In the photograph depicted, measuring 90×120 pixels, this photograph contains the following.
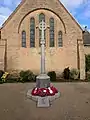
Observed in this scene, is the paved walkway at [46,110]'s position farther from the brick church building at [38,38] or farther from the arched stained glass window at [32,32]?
the arched stained glass window at [32,32]

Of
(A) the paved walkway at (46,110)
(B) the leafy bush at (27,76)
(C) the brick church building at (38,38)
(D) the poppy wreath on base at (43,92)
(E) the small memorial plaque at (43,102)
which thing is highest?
(C) the brick church building at (38,38)

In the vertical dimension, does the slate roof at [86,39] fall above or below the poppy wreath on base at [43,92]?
above

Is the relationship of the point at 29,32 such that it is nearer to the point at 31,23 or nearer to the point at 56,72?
the point at 31,23

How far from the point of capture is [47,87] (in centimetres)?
1348

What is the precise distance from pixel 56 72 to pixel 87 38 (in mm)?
10318

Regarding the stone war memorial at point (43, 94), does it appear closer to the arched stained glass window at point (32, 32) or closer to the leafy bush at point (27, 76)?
the leafy bush at point (27, 76)

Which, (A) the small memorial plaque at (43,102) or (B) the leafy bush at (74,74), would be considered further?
A: (B) the leafy bush at (74,74)

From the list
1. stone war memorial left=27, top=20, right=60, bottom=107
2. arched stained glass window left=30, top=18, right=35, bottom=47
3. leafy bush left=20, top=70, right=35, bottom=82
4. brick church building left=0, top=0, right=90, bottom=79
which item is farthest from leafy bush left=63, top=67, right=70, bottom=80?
stone war memorial left=27, top=20, right=60, bottom=107

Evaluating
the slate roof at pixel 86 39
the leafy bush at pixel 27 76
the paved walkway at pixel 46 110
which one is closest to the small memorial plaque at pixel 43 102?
the paved walkway at pixel 46 110

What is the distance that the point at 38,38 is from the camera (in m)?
25.2

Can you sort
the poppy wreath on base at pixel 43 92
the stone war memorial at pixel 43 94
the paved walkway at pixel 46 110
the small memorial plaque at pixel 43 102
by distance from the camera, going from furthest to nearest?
the poppy wreath on base at pixel 43 92 → the stone war memorial at pixel 43 94 → the small memorial plaque at pixel 43 102 → the paved walkway at pixel 46 110

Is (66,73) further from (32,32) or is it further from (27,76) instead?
(32,32)

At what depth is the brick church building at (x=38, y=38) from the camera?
24.5m

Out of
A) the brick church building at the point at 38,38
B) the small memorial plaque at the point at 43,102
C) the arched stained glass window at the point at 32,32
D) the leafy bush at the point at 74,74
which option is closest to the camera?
the small memorial plaque at the point at 43,102
